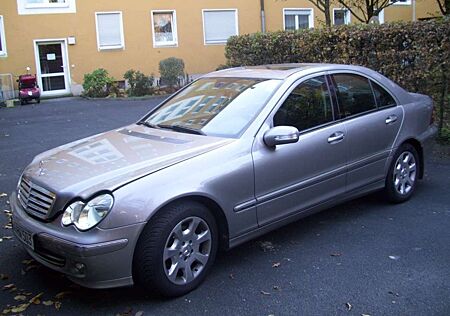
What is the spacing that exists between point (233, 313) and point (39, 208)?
153 cm

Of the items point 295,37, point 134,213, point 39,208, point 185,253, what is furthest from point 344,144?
point 295,37

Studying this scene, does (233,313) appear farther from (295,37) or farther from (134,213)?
(295,37)

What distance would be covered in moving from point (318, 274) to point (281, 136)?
1104mm

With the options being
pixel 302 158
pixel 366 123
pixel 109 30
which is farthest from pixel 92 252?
pixel 109 30

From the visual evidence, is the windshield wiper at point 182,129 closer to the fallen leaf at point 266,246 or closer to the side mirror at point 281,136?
the side mirror at point 281,136

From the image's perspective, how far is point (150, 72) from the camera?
839 inches

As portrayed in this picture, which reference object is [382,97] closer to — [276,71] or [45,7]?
[276,71]

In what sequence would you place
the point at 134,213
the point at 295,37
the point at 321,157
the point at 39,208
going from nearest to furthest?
the point at 134,213
the point at 39,208
the point at 321,157
the point at 295,37

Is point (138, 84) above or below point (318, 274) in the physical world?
above

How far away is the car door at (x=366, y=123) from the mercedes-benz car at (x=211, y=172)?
0.6 inches

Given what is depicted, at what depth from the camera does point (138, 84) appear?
19156mm

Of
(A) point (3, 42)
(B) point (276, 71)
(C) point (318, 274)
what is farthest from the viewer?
(A) point (3, 42)

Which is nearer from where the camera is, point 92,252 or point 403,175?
point 92,252

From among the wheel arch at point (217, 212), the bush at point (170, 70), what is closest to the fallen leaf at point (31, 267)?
the wheel arch at point (217, 212)
